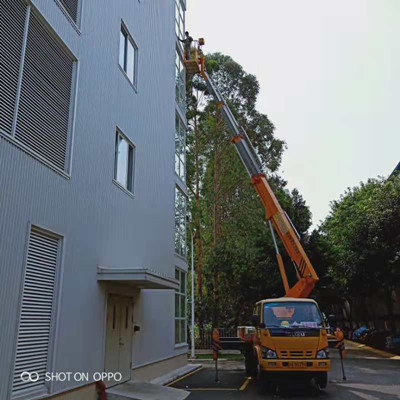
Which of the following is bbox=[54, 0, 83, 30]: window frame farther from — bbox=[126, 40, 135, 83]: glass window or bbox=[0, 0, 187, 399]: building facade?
bbox=[126, 40, 135, 83]: glass window

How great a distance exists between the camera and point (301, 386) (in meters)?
11.1

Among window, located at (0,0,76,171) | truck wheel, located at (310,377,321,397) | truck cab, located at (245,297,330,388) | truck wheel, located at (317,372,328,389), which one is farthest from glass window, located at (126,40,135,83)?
truck wheel, located at (310,377,321,397)

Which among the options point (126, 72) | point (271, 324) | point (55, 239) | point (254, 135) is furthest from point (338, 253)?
point (55, 239)

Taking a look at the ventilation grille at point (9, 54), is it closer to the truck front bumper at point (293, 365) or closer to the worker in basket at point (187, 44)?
the truck front bumper at point (293, 365)

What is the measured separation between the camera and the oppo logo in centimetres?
602

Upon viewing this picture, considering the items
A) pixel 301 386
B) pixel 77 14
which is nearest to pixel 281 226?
pixel 301 386

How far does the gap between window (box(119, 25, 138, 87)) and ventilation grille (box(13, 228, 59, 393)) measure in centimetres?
646

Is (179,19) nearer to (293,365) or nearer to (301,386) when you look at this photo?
(293,365)

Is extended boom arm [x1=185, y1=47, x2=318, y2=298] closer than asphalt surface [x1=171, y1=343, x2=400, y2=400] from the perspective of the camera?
No

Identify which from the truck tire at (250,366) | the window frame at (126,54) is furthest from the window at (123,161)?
the truck tire at (250,366)

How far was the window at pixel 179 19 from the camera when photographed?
18.8 metres

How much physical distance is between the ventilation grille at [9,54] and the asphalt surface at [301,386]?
7721 mm

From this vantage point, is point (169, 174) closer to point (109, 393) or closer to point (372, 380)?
point (109, 393)

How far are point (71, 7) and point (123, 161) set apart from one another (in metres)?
3.97
